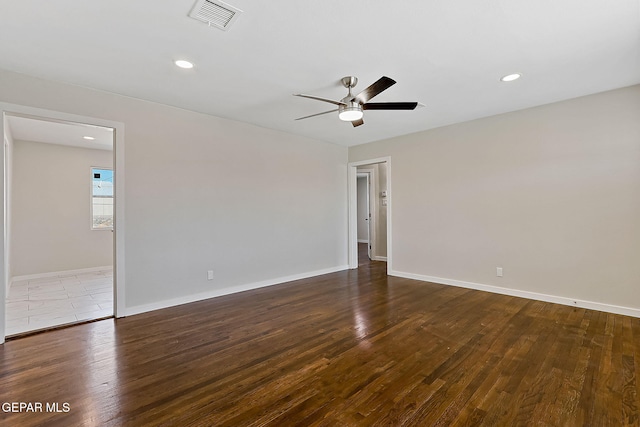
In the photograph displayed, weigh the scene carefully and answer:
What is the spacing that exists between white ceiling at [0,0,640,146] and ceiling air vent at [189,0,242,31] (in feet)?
0.18

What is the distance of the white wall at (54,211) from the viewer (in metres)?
5.38

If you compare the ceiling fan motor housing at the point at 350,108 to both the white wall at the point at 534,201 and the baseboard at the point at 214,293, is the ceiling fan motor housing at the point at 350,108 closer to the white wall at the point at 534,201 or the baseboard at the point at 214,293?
the white wall at the point at 534,201

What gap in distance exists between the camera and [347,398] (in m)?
1.89

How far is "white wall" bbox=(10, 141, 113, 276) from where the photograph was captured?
538 cm

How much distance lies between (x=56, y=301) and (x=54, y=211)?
2.62 m

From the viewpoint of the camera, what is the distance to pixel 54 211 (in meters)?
5.72

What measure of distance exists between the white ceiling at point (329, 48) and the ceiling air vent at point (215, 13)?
0.06 meters

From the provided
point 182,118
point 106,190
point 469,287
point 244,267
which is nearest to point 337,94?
point 182,118

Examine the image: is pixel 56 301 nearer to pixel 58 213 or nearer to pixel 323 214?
pixel 58 213

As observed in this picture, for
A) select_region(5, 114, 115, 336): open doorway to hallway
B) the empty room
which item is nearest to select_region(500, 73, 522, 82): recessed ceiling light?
the empty room

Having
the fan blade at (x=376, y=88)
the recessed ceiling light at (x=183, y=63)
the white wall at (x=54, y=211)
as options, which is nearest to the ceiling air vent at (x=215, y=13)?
the recessed ceiling light at (x=183, y=63)

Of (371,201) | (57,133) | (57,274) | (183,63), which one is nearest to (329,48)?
(183,63)

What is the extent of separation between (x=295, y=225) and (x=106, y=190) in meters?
4.51

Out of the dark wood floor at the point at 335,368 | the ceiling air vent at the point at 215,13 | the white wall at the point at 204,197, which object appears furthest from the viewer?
the white wall at the point at 204,197
